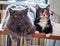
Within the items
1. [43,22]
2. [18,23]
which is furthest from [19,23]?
[43,22]

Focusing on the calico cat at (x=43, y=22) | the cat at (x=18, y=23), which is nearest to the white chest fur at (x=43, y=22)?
the calico cat at (x=43, y=22)

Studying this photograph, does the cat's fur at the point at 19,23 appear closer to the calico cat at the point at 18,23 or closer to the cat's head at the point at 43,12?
the calico cat at the point at 18,23

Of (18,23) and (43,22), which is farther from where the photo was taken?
(43,22)

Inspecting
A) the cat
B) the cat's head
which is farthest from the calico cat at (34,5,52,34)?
the cat

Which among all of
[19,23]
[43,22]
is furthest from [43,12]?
[19,23]

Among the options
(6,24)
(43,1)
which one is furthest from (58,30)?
(43,1)

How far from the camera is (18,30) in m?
1.67

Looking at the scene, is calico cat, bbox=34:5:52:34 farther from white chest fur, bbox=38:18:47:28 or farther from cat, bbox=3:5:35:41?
cat, bbox=3:5:35:41

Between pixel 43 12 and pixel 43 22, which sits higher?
pixel 43 12

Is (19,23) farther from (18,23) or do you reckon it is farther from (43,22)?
(43,22)

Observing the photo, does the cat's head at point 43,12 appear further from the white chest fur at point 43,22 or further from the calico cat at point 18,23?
the calico cat at point 18,23

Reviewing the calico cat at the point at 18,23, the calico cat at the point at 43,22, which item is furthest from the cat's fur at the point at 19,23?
the calico cat at the point at 43,22

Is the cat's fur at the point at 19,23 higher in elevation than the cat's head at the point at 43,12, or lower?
lower

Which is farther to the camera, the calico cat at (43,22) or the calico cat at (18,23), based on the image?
the calico cat at (43,22)
